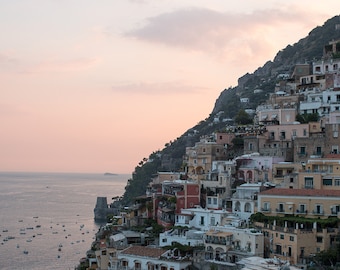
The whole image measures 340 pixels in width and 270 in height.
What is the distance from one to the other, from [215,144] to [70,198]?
116m

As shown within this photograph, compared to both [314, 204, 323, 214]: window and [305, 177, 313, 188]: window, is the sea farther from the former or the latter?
[314, 204, 323, 214]: window

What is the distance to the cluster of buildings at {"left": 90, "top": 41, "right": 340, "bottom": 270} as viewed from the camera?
42000 millimetres

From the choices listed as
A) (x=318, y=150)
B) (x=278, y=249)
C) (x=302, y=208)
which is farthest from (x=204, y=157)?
(x=278, y=249)

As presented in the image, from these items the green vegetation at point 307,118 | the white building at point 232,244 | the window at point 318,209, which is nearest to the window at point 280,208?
the window at point 318,209

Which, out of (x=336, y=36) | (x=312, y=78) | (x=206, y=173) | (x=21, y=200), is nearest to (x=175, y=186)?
(x=206, y=173)

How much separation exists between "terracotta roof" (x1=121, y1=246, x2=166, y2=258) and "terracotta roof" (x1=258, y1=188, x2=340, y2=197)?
8.86 metres

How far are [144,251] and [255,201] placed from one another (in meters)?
9.42

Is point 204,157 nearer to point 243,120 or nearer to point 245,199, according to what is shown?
point 245,199

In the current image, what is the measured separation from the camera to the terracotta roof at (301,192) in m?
44.0

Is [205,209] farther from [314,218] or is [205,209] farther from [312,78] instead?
[312,78]

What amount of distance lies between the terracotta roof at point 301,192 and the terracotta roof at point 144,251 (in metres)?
8.86

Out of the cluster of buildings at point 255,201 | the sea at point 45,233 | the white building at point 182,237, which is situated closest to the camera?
the cluster of buildings at point 255,201

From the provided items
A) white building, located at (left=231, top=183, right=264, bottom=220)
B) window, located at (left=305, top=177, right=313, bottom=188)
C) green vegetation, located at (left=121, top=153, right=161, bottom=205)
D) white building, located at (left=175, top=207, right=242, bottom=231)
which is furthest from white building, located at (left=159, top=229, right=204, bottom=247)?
green vegetation, located at (left=121, top=153, right=161, bottom=205)

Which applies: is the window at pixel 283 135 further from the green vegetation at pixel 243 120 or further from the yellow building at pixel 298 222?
the green vegetation at pixel 243 120
